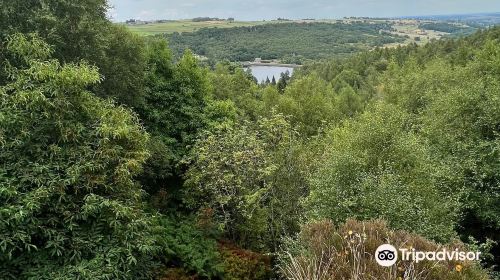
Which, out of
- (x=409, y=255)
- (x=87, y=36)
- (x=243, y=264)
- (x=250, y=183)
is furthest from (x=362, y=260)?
(x=87, y=36)

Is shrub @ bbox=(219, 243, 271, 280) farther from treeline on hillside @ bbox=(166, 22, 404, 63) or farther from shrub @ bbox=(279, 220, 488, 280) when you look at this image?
treeline on hillside @ bbox=(166, 22, 404, 63)

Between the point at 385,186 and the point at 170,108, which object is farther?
the point at 170,108

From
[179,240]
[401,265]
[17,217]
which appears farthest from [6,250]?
[401,265]

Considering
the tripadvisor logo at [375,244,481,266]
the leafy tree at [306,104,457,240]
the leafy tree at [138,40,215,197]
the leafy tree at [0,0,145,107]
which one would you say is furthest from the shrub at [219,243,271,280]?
the leafy tree at [0,0,145,107]

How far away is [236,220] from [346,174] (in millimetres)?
5485

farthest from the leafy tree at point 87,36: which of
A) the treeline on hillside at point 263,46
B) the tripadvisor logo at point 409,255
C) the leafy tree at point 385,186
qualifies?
the treeline on hillside at point 263,46

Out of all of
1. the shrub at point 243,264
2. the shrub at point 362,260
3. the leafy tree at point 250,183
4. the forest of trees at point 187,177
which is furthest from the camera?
the leafy tree at point 250,183

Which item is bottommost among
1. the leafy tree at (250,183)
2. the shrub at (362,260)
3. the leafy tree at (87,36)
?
the leafy tree at (250,183)

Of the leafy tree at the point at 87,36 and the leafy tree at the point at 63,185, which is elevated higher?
the leafy tree at the point at 87,36

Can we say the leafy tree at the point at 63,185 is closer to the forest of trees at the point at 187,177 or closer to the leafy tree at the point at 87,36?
the forest of trees at the point at 187,177

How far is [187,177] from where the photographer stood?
1750 cm

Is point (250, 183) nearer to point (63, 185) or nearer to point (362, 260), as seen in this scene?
point (63, 185)

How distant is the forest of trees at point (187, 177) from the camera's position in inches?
352

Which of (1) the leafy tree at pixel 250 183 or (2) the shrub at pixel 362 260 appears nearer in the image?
(2) the shrub at pixel 362 260
